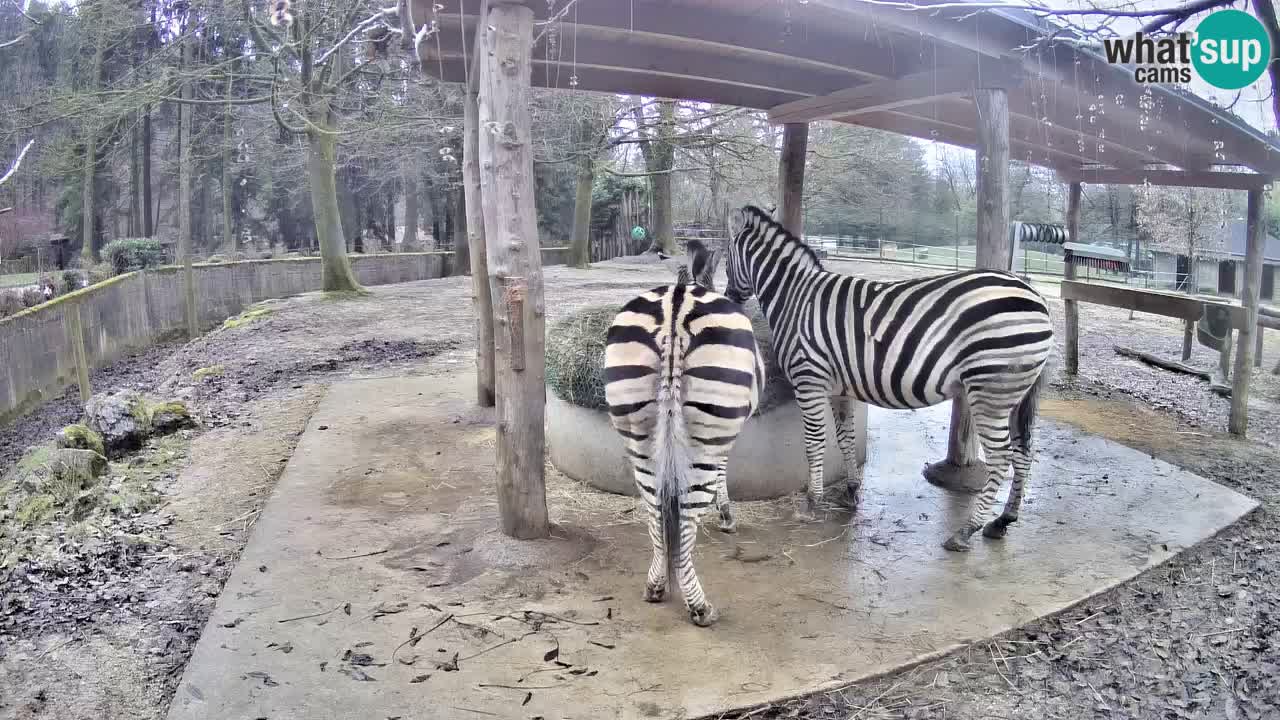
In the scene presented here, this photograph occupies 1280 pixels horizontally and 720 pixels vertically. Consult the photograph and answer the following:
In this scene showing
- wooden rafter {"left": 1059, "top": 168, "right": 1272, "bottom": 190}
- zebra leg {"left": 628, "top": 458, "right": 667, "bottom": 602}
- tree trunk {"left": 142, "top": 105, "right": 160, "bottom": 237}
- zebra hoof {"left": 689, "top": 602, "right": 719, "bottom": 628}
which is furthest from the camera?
tree trunk {"left": 142, "top": 105, "right": 160, "bottom": 237}

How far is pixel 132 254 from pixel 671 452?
55.7ft

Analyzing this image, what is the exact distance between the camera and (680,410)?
3.55m

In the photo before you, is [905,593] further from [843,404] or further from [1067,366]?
[1067,366]

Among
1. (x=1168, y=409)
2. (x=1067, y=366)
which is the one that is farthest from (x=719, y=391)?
(x=1067, y=366)

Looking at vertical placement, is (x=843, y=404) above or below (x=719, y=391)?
below

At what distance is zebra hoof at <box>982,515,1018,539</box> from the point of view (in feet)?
15.0

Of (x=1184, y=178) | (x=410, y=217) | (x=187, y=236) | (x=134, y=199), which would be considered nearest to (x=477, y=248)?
(x=1184, y=178)

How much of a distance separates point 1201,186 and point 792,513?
5.01 metres

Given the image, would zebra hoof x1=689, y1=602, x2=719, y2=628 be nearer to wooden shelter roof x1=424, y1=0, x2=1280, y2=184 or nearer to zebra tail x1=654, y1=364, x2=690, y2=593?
zebra tail x1=654, y1=364, x2=690, y2=593

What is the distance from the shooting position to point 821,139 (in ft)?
46.2

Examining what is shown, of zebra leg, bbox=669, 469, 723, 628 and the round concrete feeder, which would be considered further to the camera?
the round concrete feeder

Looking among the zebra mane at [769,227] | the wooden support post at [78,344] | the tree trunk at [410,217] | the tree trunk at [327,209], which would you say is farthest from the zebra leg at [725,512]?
the tree trunk at [410,217]

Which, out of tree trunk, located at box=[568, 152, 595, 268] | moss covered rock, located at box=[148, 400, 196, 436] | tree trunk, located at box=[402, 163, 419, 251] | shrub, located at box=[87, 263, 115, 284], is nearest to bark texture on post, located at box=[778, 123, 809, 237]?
moss covered rock, located at box=[148, 400, 196, 436]

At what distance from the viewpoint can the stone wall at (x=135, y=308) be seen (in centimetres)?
890
